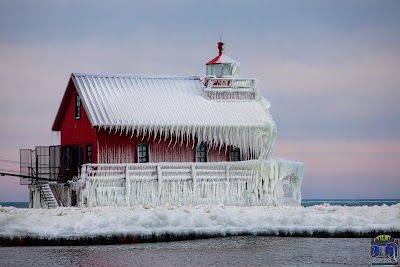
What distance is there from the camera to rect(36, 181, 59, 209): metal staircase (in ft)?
145

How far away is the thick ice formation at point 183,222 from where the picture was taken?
33.2 metres

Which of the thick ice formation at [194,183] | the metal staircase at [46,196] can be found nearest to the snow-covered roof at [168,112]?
the thick ice formation at [194,183]

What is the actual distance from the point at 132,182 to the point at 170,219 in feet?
25.7

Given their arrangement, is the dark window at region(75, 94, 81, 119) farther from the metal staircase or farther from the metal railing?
the metal railing

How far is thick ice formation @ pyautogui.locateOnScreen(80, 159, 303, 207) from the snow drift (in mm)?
4346

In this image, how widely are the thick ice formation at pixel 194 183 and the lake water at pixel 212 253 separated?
870 centimetres

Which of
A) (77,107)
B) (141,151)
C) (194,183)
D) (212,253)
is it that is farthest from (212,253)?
(77,107)

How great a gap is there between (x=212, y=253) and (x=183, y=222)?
4.48 m

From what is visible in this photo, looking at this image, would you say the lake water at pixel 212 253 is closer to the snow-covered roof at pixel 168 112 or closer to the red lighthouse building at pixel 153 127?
the red lighthouse building at pixel 153 127

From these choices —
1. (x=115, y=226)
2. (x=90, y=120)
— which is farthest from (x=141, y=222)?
(x=90, y=120)

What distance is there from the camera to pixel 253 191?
43.7 metres

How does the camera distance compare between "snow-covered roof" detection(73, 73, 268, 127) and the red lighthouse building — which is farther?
"snow-covered roof" detection(73, 73, 268, 127)
